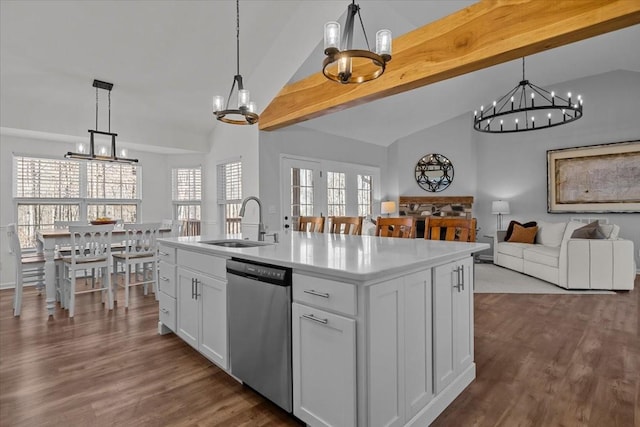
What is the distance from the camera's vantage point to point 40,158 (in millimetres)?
5180

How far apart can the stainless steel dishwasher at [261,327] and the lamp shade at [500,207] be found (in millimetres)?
6270

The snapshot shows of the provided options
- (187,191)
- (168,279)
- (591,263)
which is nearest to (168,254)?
(168,279)

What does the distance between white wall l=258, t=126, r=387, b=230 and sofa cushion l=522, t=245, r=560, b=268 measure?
341cm

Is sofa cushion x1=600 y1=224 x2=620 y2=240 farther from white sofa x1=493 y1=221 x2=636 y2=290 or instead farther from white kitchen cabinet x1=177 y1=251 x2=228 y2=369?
white kitchen cabinet x1=177 y1=251 x2=228 y2=369

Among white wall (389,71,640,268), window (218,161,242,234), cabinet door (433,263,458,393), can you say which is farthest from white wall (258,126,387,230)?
cabinet door (433,263,458,393)

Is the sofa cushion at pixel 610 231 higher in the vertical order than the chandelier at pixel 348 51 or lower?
lower

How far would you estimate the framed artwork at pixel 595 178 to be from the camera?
5.81 meters

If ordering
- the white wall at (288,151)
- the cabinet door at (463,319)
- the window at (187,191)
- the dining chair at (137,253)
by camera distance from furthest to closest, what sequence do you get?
1. the window at (187,191)
2. the white wall at (288,151)
3. the dining chair at (137,253)
4. the cabinet door at (463,319)

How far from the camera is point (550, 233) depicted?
5.91 metres

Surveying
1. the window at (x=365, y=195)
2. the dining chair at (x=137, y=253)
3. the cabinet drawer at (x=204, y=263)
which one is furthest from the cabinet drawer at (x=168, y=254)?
the window at (x=365, y=195)

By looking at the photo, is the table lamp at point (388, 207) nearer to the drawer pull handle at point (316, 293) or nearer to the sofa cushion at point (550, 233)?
the sofa cushion at point (550, 233)

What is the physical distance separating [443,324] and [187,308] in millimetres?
1833

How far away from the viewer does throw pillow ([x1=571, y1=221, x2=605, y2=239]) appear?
4.78m

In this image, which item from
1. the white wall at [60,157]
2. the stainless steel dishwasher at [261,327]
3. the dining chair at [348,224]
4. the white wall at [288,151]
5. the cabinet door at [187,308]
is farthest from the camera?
the white wall at [288,151]
